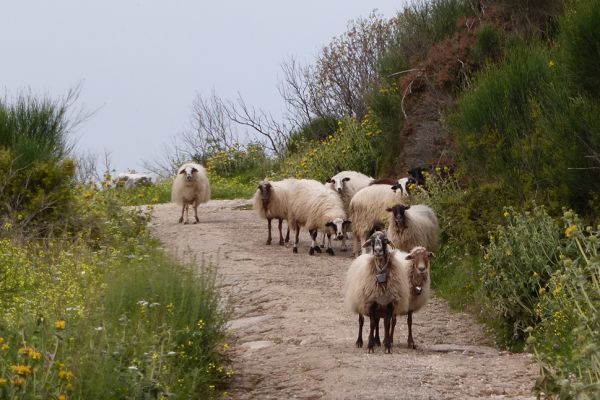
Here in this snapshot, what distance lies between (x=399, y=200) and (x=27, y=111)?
19.5 feet

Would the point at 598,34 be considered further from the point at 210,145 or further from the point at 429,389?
the point at 210,145

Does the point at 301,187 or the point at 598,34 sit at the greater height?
the point at 598,34

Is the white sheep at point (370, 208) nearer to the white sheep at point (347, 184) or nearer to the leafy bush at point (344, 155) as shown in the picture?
the white sheep at point (347, 184)

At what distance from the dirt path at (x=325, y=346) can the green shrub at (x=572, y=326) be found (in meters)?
0.48

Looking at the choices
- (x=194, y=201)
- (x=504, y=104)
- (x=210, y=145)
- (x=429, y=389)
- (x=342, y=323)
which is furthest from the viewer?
(x=210, y=145)

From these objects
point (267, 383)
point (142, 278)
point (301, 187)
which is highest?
point (301, 187)

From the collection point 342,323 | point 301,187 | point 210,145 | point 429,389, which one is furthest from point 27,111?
point 210,145

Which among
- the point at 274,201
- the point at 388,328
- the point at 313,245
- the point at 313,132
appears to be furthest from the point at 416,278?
the point at 313,132

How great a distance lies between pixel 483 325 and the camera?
1277 cm

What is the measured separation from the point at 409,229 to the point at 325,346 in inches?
169

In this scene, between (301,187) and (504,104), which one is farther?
(301,187)

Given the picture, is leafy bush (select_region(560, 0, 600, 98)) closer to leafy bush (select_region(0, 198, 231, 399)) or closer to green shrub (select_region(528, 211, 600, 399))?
green shrub (select_region(528, 211, 600, 399))

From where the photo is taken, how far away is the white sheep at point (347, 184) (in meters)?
19.2

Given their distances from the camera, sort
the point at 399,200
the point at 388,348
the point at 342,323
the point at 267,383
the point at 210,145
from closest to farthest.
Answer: the point at 267,383 → the point at 388,348 → the point at 342,323 → the point at 399,200 → the point at 210,145
